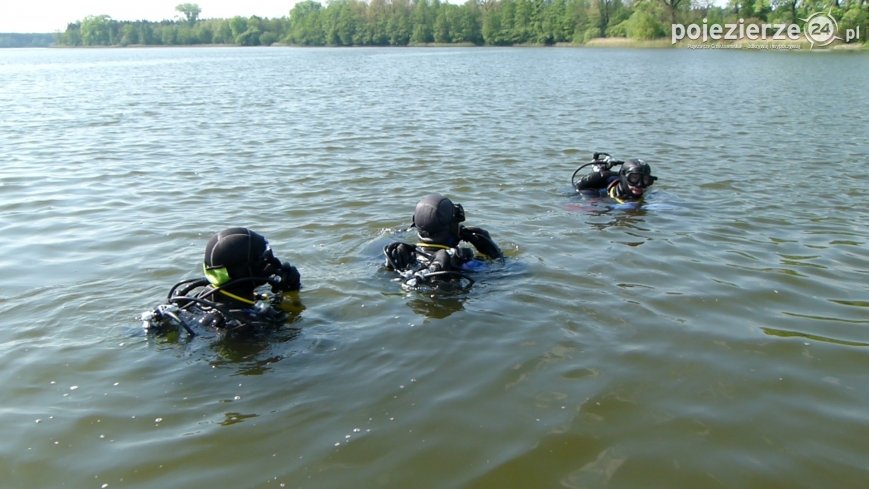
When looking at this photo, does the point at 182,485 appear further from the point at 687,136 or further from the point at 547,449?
the point at 687,136

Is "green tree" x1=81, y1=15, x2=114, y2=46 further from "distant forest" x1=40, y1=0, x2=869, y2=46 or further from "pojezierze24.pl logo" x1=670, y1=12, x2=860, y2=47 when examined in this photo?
"pojezierze24.pl logo" x1=670, y1=12, x2=860, y2=47

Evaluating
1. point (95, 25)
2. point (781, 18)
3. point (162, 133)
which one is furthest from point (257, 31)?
point (162, 133)

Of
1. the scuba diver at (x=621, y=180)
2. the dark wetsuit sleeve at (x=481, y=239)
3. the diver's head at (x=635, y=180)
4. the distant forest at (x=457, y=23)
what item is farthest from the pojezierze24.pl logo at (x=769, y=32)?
the dark wetsuit sleeve at (x=481, y=239)

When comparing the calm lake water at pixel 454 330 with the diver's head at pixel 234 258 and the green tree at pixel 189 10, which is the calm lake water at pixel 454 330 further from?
the green tree at pixel 189 10

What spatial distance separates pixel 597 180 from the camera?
10.2 metres

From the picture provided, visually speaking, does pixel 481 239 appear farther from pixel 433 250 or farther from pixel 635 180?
pixel 635 180

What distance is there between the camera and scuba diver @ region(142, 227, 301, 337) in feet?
17.5

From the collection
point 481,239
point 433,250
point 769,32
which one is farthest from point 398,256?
point 769,32

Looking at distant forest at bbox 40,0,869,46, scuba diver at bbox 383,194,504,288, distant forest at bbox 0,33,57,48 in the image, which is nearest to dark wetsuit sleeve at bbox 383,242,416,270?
scuba diver at bbox 383,194,504,288

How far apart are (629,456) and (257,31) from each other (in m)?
135

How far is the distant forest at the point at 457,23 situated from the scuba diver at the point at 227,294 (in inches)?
A: 2757

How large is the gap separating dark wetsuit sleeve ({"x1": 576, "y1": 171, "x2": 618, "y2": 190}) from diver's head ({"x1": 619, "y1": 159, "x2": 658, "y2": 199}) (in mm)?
438

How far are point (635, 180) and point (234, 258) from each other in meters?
6.41

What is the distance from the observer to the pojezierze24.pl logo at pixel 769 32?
59500mm
